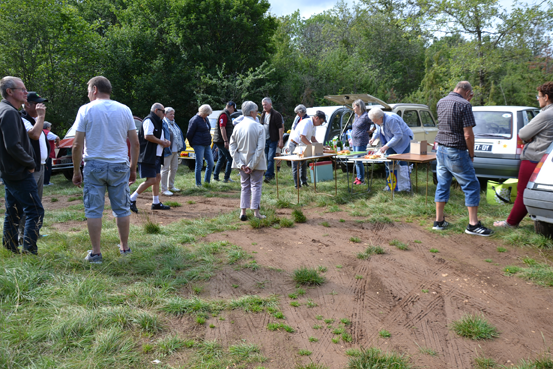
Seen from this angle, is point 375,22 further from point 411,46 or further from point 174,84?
point 174,84

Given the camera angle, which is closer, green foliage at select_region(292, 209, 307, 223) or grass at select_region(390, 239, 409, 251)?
grass at select_region(390, 239, 409, 251)

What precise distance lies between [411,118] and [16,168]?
972 cm

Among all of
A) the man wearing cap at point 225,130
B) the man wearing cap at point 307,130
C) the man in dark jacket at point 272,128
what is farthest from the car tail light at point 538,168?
the man wearing cap at point 225,130

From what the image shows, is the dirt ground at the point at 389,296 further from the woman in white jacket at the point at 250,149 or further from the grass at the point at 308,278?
the woman in white jacket at the point at 250,149

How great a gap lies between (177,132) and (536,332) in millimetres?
7419

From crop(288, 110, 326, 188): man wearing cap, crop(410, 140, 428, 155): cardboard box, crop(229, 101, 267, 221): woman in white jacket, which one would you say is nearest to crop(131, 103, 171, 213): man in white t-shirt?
crop(229, 101, 267, 221): woman in white jacket

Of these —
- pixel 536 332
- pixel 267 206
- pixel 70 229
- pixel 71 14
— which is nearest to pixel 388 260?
pixel 536 332

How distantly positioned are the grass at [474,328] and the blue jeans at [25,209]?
424cm

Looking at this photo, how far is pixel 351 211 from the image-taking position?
23.8ft

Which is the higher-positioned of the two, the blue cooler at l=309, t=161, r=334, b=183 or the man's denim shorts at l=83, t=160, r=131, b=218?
the man's denim shorts at l=83, t=160, r=131, b=218

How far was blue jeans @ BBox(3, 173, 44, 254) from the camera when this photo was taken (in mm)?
4473

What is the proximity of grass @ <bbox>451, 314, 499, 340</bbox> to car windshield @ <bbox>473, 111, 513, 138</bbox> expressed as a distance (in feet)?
17.9

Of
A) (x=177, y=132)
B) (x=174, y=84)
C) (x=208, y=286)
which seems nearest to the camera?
(x=208, y=286)

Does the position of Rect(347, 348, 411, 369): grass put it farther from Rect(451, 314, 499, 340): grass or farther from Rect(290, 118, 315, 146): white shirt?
Rect(290, 118, 315, 146): white shirt
